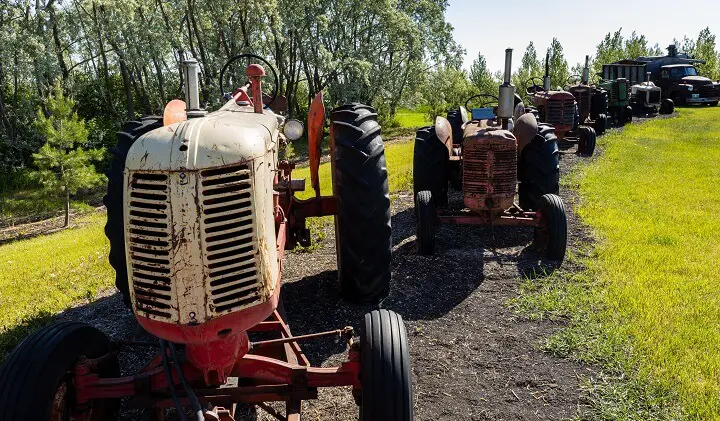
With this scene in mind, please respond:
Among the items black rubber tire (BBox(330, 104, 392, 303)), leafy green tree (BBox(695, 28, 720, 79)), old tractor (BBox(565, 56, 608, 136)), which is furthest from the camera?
leafy green tree (BBox(695, 28, 720, 79))

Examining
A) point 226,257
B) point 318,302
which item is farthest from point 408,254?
point 226,257

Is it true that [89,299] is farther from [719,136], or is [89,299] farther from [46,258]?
[719,136]

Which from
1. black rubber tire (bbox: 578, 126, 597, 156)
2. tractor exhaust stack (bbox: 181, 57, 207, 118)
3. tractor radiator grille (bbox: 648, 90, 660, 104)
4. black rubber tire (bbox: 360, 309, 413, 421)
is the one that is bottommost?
black rubber tire (bbox: 360, 309, 413, 421)

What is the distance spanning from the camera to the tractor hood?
2051 mm

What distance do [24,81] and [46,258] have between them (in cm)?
1812

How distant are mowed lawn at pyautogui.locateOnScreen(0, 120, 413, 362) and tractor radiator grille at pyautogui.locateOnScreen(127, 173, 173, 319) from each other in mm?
2801

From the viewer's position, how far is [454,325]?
14.6ft

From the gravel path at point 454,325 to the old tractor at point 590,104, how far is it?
10514 mm

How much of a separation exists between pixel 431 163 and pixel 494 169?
Result: 3.99 ft

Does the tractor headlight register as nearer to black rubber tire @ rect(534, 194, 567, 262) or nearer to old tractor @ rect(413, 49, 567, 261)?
old tractor @ rect(413, 49, 567, 261)

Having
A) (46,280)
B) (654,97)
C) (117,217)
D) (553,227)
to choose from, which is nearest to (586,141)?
(553,227)

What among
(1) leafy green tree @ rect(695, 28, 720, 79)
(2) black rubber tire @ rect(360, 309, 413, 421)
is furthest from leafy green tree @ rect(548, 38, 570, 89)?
(2) black rubber tire @ rect(360, 309, 413, 421)

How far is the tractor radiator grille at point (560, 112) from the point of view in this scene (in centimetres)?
1328

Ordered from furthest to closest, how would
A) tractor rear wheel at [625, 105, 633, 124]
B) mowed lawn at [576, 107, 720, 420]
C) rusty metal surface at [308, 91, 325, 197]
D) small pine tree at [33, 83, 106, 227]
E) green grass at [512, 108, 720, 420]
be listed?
1. tractor rear wheel at [625, 105, 633, 124]
2. small pine tree at [33, 83, 106, 227]
3. rusty metal surface at [308, 91, 325, 197]
4. mowed lawn at [576, 107, 720, 420]
5. green grass at [512, 108, 720, 420]
